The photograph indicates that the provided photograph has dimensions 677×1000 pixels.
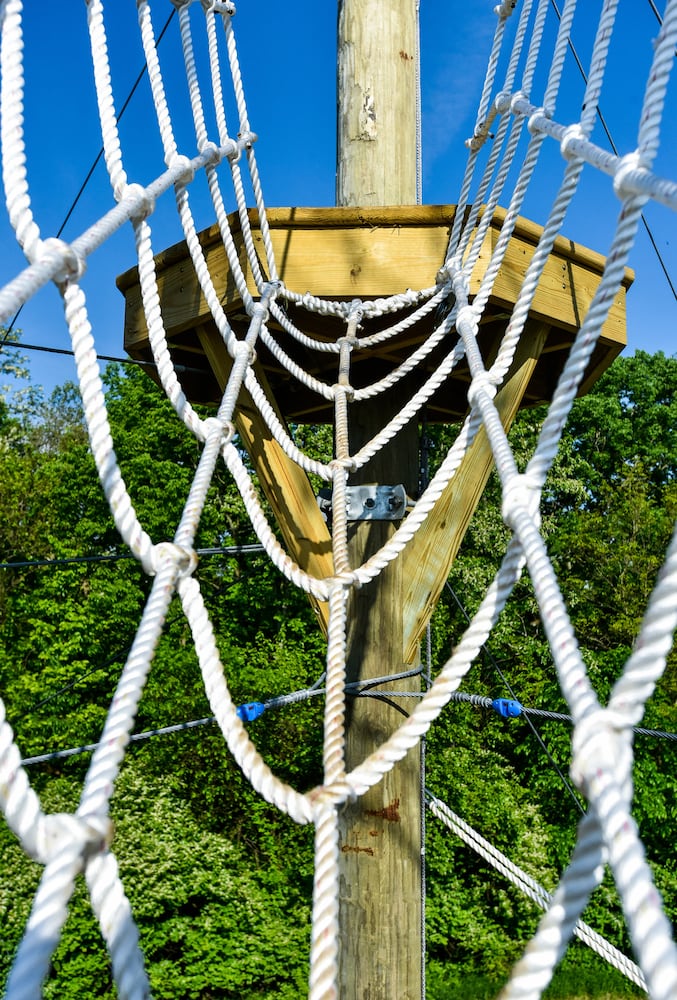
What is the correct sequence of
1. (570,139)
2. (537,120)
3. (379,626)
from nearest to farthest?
1. (570,139)
2. (537,120)
3. (379,626)

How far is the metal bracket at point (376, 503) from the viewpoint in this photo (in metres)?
1.63

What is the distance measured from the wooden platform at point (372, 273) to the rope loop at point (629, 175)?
0.56 m

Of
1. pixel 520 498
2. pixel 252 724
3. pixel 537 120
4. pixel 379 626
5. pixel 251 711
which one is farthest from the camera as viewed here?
pixel 252 724

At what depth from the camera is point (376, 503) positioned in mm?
1640

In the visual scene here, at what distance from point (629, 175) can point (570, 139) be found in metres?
0.32

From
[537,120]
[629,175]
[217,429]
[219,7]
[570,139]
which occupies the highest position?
[219,7]

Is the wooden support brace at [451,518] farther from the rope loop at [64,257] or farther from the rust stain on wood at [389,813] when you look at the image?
the rope loop at [64,257]

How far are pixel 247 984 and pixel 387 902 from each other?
693 cm

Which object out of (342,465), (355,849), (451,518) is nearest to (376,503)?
(451,518)

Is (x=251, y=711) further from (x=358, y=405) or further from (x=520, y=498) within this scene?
(x=520, y=498)

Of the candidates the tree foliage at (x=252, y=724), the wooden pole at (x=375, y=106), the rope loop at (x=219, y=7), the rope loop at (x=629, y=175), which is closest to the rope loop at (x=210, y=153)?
the wooden pole at (x=375, y=106)

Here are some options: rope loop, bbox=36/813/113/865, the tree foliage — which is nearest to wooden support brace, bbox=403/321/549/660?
rope loop, bbox=36/813/113/865

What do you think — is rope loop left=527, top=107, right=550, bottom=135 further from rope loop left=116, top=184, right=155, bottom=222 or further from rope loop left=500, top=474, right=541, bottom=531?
rope loop left=500, top=474, right=541, bottom=531

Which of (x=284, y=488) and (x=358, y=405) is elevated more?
(x=358, y=405)
